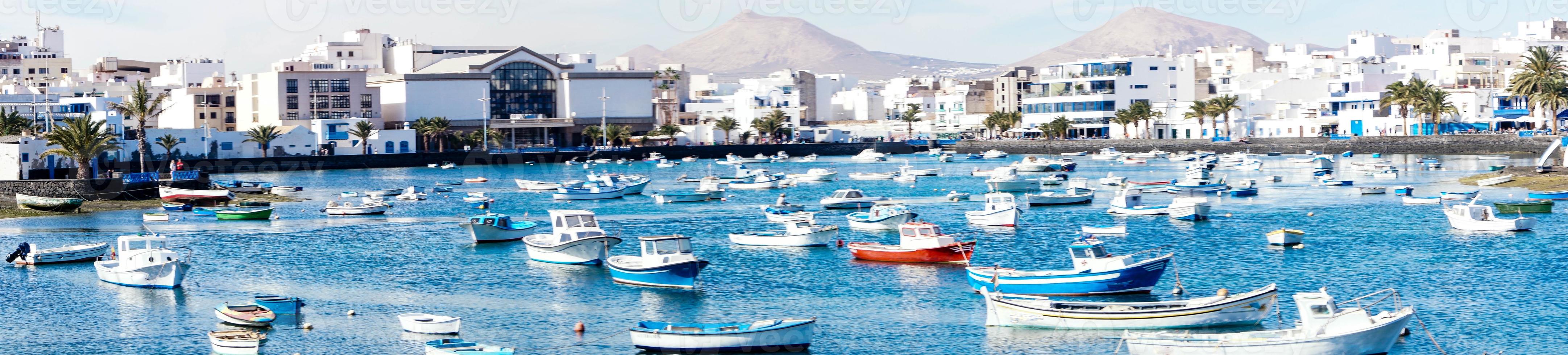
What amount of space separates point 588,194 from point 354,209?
16.6 meters

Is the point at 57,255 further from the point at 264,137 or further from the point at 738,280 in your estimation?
the point at 264,137

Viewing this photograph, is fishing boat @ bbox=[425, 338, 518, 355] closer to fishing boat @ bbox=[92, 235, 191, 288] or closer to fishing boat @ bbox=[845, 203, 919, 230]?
fishing boat @ bbox=[92, 235, 191, 288]

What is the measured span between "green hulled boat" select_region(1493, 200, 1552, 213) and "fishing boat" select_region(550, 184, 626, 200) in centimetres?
4918

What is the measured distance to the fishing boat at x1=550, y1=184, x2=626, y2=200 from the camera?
89812 mm

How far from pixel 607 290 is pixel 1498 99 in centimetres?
12421

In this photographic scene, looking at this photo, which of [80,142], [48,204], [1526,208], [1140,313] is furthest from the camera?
[80,142]

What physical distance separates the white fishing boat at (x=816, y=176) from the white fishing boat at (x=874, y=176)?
5.77ft

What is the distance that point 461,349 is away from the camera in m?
30.8

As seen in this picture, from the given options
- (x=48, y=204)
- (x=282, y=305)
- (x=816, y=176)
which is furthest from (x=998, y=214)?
(x=48, y=204)

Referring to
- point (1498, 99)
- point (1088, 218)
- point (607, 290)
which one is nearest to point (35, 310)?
point (607, 290)

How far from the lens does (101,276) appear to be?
4706cm

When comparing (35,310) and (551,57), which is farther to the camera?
(551,57)

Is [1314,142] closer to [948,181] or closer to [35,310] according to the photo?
[948,181]

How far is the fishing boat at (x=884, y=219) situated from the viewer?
62.7m
